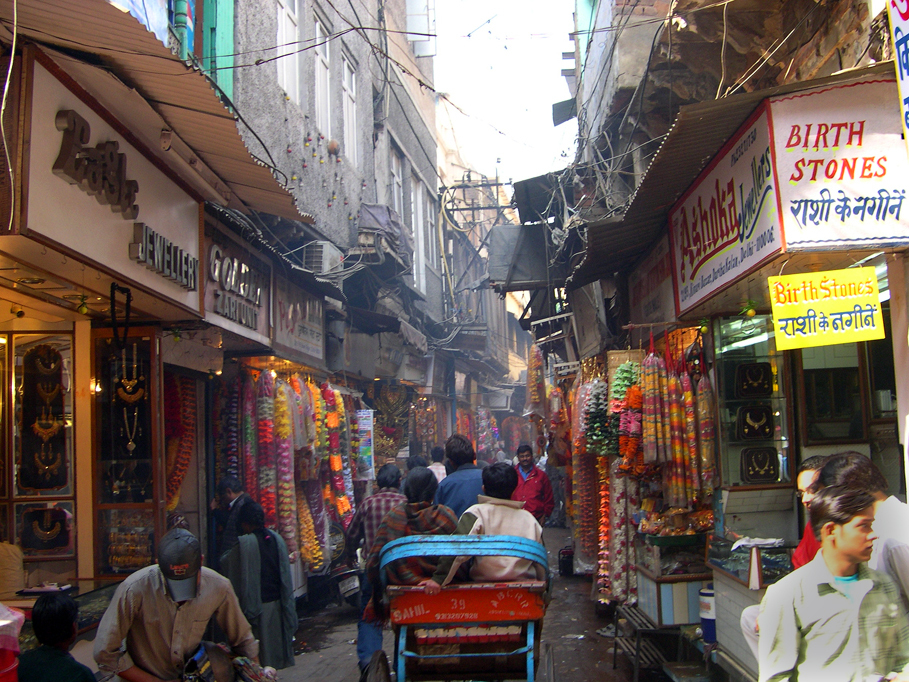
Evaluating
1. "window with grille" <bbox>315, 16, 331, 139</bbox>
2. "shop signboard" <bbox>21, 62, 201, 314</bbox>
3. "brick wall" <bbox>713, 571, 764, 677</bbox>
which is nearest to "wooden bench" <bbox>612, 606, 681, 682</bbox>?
"brick wall" <bbox>713, 571, 764, 677</bbox>

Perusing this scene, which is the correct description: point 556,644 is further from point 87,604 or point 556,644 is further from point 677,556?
point 87,604

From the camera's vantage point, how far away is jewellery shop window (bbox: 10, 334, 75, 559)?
5840mm

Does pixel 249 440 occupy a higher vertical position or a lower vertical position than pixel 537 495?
higher

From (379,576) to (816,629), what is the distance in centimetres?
211

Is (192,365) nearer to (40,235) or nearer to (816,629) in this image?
(40,235)

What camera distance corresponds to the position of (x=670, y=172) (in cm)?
536

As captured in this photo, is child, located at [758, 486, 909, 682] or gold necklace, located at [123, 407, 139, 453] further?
gold necklace, located at [123, 407, 139, 453]

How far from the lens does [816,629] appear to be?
3.12 metres

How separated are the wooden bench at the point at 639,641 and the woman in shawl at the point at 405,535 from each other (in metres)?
2.44

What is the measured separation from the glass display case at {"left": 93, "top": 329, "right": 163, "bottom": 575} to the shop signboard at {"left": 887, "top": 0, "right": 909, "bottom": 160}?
518 cm

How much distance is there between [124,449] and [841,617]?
198 inches

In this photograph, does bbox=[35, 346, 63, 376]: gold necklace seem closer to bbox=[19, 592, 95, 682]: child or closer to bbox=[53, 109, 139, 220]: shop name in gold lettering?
bbox=[53, 109, 139, 220]: shop name in gold lettering

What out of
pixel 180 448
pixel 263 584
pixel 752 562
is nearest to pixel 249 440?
pixel 180 448

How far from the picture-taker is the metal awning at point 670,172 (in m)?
4.02
